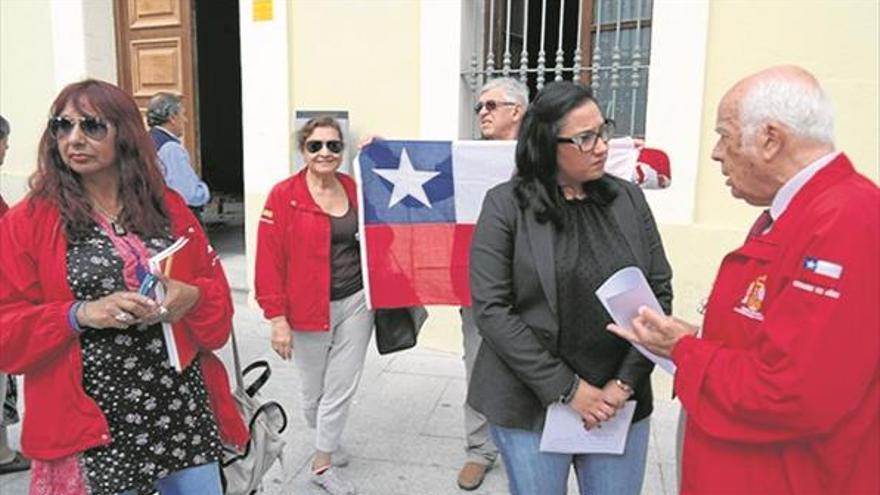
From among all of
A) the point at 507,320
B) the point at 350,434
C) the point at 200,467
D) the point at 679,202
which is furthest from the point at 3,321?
the point at 679,202

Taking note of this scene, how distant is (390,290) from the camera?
3.39 metres

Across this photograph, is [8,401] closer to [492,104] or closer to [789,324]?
Result: [492,104]

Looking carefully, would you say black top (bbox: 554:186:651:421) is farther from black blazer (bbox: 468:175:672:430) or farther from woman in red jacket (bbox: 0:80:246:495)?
woman in red jacket (bbox: 0:80:246:495)

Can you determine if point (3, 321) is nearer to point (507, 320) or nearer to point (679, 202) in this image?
point (507, 320)

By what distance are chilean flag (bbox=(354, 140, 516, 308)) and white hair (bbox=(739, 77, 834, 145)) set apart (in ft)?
6.04

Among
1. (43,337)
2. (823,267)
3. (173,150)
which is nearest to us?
(823,267)

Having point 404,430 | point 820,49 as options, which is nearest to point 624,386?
point 404,430

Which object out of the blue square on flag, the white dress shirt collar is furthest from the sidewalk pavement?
the white dress shirt collar

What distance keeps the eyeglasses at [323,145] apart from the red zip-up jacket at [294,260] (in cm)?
20

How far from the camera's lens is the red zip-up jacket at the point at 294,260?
3.12 metres

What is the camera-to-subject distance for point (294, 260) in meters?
3.12

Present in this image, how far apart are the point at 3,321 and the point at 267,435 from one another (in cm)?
101

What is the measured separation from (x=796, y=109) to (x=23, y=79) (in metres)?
7.09

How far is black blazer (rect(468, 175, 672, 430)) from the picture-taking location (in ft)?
6.28
